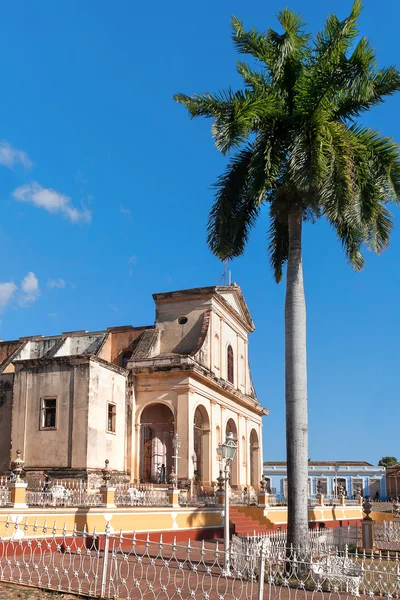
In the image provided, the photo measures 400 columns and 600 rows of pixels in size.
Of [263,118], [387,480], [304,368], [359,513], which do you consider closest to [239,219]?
[263,118]

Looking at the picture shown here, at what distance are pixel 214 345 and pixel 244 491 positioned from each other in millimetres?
7276

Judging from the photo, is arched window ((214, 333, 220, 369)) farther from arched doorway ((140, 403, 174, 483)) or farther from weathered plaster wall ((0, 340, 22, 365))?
weathered plaster wall ((0, 340, 22, 365))

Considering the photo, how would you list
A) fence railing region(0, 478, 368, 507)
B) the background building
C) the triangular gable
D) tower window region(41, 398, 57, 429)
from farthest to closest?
the background building < the triangular gable < tower window region(41, 398, 57, 429) < fence railing region(0, 478, 368, 507)

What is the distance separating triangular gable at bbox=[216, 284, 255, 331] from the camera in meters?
34.6

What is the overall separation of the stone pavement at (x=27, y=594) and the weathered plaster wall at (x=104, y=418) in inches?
561

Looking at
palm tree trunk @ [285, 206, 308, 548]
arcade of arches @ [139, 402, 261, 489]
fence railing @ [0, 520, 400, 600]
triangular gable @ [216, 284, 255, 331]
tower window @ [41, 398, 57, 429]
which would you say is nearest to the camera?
fence railing @ [0, 520, 400, 600]

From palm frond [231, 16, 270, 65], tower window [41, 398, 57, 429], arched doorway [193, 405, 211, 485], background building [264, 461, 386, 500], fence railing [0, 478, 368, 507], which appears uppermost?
palm frond [231, 16, 270, 65]

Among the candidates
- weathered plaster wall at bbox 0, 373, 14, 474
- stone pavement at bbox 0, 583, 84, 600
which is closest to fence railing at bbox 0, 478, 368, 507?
weathered plaster wall at bbox 0, 373, 14, 474

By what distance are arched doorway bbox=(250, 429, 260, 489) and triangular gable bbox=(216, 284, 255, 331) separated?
6.21m

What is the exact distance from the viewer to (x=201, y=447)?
2992 centimetres

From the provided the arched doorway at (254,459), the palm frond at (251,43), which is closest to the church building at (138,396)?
the arched doorway at (254,459)

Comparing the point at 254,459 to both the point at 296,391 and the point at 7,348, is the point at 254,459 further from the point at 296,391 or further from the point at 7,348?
the point at 296,391

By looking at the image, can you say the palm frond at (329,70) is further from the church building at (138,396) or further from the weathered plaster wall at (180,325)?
the weathered plaster wall at (180,325)

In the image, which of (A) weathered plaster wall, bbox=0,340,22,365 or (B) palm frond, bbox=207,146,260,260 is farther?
(A) weathered plaster wall, bbox=0,340,22,365
